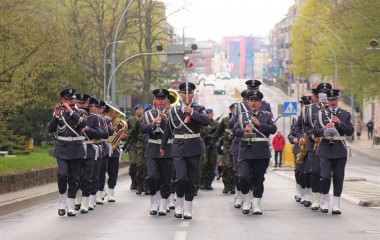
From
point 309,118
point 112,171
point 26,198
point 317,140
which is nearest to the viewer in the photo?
point 317,140

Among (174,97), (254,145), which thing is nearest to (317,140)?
(254,145)

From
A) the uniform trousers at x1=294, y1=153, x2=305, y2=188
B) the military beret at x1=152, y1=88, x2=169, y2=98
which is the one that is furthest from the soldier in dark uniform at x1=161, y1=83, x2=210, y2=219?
the uniform trousers at x1=294, y1=153, x2=305, y2=188

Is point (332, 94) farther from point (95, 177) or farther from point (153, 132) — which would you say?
point (95, 177)

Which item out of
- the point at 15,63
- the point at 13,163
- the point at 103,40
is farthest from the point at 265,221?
the point at 103,40

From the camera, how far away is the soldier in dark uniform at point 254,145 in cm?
1742

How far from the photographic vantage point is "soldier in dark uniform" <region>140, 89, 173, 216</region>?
17.9m

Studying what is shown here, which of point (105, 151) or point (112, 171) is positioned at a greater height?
point (105, 151)

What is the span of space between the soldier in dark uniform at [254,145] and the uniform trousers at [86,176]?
3.03 m

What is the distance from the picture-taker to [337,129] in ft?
57.9

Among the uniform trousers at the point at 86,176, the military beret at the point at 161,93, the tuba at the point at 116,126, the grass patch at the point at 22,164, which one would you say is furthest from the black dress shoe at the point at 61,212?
the grass patch at the point at 22,164

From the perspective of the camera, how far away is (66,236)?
47.4 feet

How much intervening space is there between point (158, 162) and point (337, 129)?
10.4 feet

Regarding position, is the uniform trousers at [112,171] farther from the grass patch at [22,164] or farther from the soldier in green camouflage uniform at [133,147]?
the grass patch at [22,164]

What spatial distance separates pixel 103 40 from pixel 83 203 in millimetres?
48286
